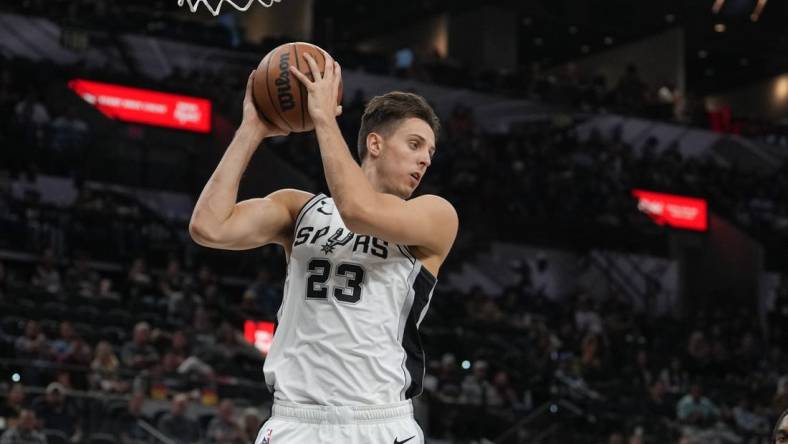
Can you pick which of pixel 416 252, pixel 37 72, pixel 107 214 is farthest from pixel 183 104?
pixel 416 252

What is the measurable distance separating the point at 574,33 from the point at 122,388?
84.5 feet

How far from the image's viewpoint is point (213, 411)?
14234mm

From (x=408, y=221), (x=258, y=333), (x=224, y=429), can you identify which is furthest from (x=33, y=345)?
(x=408, y=221)

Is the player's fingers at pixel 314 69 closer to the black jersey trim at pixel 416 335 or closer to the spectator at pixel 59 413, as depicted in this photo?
the black jersey trim at pixel 416 335

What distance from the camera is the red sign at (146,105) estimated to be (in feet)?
87.9

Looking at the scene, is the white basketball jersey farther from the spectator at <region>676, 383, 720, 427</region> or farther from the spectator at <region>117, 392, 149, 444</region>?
the spectator at <region>676, 383, 720, 427</region>

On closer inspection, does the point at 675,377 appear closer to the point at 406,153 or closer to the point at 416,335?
the point at 416,335

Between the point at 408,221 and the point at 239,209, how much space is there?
67 cm

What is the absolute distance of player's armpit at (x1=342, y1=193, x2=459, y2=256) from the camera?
4.35 metres

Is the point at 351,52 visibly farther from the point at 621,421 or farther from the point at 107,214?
the point at 621,421

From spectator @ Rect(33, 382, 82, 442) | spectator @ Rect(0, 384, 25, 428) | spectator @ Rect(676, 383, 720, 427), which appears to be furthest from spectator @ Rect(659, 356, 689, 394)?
spectator @ Rect(0, 384, 25, 428)

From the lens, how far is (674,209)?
3064cm

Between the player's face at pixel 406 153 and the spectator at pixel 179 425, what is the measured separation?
923cm

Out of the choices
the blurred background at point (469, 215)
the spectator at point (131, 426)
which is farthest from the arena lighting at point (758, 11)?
the spectator at point (131, 426)
